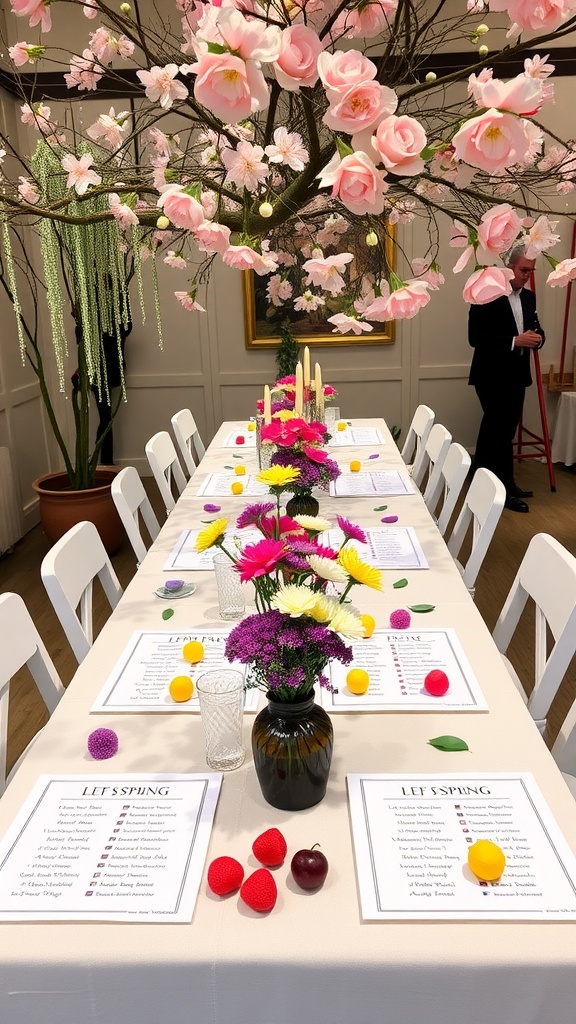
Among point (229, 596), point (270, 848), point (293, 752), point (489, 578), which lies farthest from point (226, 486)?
point (270, 848)

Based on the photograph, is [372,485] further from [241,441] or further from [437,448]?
[241,441]

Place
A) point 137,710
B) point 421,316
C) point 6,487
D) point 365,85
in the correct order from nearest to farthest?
point 365,85 < point 137,710 < point 6,487 < point 421,316

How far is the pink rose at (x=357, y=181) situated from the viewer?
0.77 meters

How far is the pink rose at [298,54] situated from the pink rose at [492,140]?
170 millimetres

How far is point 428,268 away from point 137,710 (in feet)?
3.04

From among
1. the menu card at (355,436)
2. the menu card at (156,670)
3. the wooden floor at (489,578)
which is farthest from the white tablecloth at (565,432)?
the menu card at (156,670)

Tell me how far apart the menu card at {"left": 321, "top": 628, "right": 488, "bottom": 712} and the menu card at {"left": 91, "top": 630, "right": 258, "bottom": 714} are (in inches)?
6.8

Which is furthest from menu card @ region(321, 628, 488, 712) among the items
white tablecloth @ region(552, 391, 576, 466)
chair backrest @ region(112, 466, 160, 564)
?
white tablecloth @ region(552, 391, 576, 466)

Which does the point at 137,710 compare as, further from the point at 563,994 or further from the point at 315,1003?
the point at 563,994

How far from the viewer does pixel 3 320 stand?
14.8 feet

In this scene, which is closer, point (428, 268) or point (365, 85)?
point (365, 85)

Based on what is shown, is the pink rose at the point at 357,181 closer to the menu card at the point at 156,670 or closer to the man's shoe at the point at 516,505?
the menu card at the point at 156,670

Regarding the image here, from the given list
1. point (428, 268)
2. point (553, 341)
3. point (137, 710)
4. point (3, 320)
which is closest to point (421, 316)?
point (553, 341)

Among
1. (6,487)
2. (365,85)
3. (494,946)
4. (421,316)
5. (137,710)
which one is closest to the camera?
(365,85)
